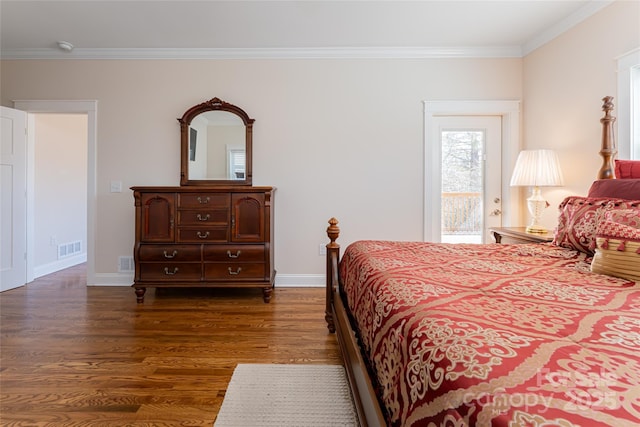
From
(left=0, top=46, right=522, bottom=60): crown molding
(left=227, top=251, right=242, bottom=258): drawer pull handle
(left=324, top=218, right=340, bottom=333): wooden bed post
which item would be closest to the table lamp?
(left=0, top=46, right=522, bottom=60): crown molding

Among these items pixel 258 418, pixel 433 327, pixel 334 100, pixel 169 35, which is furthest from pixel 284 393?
pixel 169 35

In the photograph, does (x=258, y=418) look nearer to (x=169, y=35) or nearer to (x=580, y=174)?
(x=580, y=174)

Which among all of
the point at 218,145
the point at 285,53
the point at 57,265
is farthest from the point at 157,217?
the point at 57,265

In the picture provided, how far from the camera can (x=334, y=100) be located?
352 centimetres

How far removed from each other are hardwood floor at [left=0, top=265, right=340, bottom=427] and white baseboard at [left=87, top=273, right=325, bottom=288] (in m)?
0.14

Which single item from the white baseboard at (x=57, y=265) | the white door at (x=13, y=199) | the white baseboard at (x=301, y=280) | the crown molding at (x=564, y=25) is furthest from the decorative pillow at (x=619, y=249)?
the white baseboard at (x=57, y=265)

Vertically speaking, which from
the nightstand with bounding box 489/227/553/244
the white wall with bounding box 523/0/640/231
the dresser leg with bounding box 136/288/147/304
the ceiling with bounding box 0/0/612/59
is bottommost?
the dresser leg with bounding box 136/288/147/304

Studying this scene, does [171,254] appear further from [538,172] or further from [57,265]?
[538,172]

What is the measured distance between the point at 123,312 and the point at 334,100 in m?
2.84

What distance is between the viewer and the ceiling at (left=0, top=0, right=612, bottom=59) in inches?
106

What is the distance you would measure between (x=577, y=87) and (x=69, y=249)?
6.21 m

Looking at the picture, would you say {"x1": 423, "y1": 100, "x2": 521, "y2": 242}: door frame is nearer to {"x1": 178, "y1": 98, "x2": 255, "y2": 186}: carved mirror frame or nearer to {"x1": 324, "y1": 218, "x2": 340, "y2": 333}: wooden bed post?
{"x1": 324, "y1": 218, "x2": 340, "y2": 333}: wooden bed post

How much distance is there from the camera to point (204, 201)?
312 cm

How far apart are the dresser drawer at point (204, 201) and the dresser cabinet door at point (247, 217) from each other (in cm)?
9
